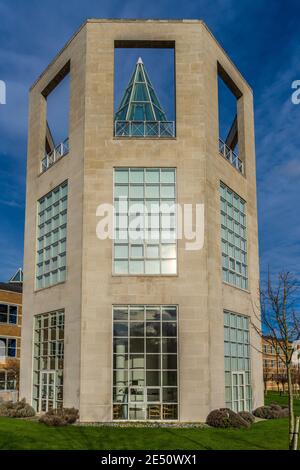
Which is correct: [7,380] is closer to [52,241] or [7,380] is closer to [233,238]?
[52,241]

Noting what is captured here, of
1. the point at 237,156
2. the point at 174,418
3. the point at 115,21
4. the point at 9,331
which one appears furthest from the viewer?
the point at 9,331

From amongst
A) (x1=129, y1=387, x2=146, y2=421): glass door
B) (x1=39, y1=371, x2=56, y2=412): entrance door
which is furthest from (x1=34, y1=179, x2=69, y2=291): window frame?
(x1=129, y1=387, x2=146, y2=421): glass door

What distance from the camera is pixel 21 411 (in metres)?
30.2

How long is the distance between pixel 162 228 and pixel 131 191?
8.91 ft

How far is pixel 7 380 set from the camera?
5356 centimetres

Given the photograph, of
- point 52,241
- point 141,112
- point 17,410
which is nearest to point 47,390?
point 17,410

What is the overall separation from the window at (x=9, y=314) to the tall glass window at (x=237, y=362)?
98.3 ft

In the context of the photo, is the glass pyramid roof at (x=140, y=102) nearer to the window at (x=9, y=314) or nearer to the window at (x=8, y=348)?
the window at (x=9, y=314)

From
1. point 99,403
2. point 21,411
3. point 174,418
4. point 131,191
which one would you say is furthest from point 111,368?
point 131,191

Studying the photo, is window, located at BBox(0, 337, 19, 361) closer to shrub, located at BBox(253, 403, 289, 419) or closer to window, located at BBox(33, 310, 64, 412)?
window, located at BBox(33, 310, 64, 412)

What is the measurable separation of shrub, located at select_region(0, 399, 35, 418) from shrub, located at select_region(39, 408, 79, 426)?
11.3 ft

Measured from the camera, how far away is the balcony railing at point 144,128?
31.6 metres

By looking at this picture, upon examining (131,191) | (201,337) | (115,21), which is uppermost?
(115,21)

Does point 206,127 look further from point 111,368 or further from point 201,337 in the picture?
point 111,368
